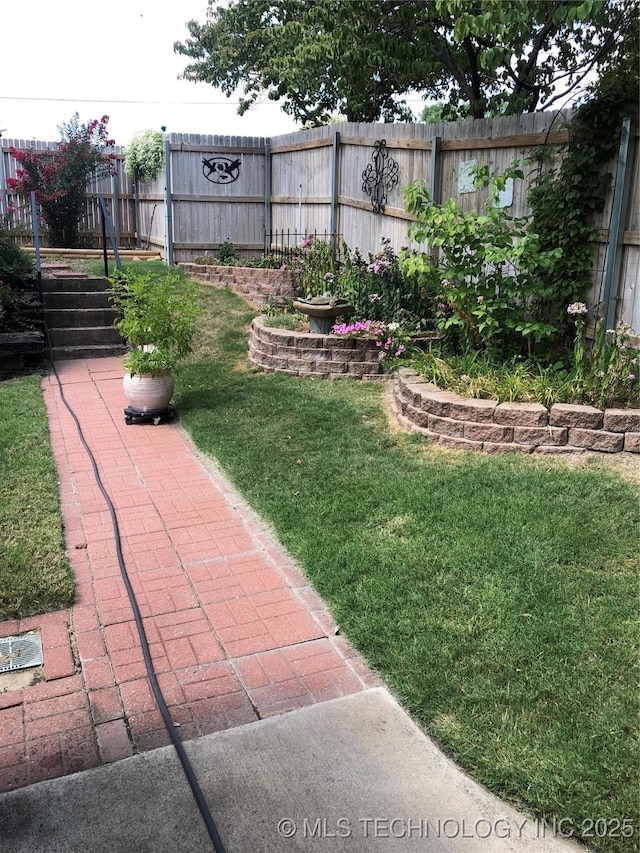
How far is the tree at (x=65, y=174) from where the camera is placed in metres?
13.9

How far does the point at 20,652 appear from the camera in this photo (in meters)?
3.19

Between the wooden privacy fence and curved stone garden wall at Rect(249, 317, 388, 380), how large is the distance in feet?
6.14

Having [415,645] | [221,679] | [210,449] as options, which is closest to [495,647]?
[415,645]

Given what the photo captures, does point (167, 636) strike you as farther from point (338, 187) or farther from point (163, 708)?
point (338, 187)

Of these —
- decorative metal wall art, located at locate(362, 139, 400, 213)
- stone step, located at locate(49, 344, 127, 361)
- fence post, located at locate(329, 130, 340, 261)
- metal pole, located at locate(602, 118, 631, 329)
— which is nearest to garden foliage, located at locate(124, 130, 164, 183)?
fence post, located at locate(329, 130, 340, 261)

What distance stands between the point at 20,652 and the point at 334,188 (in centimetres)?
878

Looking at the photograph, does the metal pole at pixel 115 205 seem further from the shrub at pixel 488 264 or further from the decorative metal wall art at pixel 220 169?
the shrub at pixel 488 264

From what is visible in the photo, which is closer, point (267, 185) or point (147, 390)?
point (147, 390)

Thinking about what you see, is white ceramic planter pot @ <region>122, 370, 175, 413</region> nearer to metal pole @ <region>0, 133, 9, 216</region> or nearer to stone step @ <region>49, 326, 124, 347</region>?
stone step @ <region>49, 326, 124, 347</region>

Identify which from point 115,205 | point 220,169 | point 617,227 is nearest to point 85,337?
point 220,169

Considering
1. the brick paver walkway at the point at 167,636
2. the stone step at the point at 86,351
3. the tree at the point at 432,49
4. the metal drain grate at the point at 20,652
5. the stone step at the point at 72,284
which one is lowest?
the metal drain grate at the point at 20,652

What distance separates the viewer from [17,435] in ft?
19.2

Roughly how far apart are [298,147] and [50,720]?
10470 millimetres

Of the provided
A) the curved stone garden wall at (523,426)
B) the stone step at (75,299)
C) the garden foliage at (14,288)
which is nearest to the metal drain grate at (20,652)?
the curved stone garden wall at (523,426)
